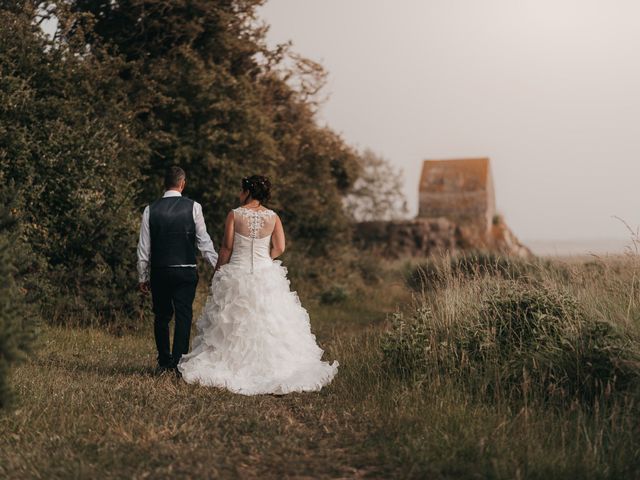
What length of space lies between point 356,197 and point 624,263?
29.7 m

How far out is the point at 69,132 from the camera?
13523mm

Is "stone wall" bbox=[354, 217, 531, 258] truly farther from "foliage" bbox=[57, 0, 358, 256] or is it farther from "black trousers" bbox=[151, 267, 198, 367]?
"black trousers" bbox=[151, 267, 198, 367]

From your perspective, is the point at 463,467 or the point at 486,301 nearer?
the point at 463,467

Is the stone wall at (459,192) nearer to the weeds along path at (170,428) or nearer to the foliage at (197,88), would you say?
the foliage at (197,88)

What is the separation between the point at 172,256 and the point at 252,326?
4.01 ft

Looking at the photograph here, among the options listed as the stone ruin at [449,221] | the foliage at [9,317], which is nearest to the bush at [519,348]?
the foliage at [9,317]

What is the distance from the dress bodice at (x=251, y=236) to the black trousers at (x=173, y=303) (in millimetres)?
610

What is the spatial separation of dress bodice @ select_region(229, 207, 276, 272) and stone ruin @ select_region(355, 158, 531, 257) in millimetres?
20226

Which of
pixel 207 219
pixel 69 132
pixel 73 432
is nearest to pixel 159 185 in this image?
pixel 207 219

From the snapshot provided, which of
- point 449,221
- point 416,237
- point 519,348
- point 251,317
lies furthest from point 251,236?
point 449,221

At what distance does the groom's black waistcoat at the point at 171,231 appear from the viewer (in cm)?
874

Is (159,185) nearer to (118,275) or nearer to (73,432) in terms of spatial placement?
(118,275)

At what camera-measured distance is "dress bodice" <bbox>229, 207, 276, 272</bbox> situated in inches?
337

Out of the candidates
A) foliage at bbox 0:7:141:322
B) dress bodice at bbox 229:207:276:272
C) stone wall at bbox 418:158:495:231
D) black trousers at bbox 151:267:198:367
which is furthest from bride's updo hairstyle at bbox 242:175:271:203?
stone wall at bbox 418:158:495:231
